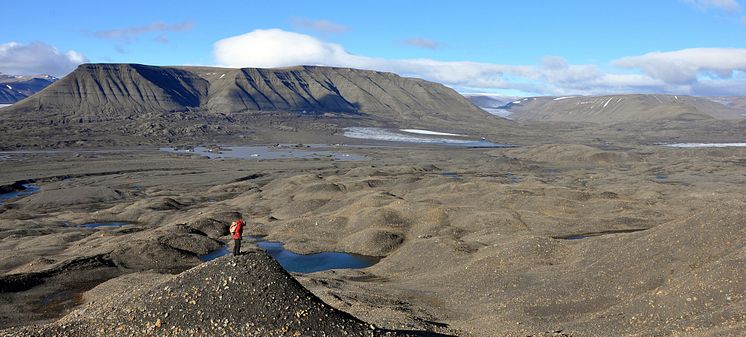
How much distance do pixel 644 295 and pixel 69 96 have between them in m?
210

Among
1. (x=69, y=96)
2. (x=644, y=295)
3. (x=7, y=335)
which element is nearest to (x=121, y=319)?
(x=7, y=335)

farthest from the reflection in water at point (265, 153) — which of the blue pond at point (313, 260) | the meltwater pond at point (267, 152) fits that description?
the blue pond at point (313, 260)

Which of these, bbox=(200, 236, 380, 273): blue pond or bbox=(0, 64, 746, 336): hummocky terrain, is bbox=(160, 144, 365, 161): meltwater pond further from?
bbox=(200, 236, 380, 273): blue pond

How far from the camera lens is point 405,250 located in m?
42.5

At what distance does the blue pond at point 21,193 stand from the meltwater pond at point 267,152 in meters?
42.5

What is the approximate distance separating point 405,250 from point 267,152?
331 feet

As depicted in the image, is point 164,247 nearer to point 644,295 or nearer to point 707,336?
point 644,295

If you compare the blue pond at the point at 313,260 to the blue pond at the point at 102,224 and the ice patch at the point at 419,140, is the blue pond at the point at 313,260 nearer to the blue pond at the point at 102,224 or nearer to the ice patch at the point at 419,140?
the blue pond at the point at 102,224

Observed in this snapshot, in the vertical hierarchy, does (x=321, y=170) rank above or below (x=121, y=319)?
below

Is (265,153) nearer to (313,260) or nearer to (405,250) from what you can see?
(313,260)

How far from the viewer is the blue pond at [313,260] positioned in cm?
4334

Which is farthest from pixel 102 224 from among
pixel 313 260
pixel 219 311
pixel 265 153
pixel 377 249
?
pixel 265 153

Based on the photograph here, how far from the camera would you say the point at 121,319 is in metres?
18.9

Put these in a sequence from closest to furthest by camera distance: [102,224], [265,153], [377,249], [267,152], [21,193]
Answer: [377,249]
[102,224]
[21,193]
[265,153]
[267,152]
